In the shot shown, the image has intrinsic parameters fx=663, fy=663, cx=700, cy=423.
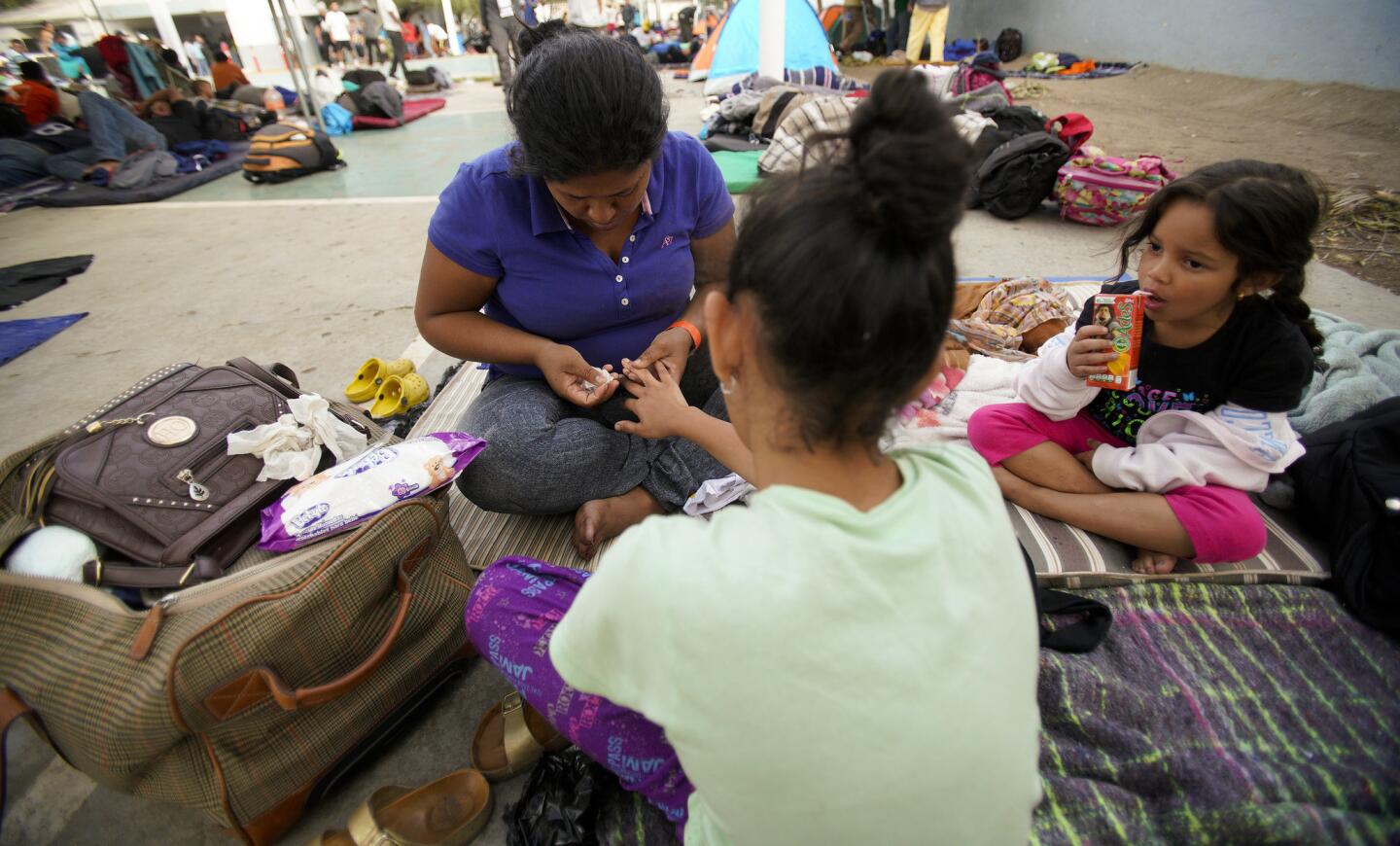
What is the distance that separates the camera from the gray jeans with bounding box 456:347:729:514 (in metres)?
1.79

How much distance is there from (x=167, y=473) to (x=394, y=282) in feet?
9.17

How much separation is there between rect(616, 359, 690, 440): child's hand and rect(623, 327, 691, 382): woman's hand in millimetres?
25

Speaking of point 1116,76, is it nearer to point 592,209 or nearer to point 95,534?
point 592,209

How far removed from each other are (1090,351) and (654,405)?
114cm

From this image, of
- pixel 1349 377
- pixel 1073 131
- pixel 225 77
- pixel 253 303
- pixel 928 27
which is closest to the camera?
pixel 1349 377

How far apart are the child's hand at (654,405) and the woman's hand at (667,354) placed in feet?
0.08

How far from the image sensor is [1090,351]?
1720 mm

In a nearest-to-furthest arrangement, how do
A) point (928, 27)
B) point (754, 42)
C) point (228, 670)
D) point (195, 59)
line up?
1. point (228, 670)
2. point (754, 42)
3. point (928, 27)
4. point (195, 59)

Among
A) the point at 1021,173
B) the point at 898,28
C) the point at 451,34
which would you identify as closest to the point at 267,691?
the point at 1021,173

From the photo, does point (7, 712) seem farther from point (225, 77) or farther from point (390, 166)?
point (225, 77)

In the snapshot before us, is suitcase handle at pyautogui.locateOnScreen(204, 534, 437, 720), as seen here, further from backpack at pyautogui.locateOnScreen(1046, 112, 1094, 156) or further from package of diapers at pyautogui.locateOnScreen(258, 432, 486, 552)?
backpack at pyautogui.locateOnScreen(1046, 112, 1094, 156)

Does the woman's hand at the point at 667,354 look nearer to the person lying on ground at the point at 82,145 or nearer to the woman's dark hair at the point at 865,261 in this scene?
the woman's dark hair at the point at 865,261

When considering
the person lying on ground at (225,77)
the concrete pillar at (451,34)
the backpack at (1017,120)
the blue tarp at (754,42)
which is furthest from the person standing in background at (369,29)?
the backpack at (1017,120)

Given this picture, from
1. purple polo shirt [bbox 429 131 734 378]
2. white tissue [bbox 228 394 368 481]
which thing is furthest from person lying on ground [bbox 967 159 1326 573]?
white tissue [bbox 228 394 368 481]
